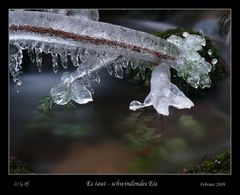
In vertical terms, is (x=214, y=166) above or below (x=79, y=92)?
below

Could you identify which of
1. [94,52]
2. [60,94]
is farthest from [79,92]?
[94,52]

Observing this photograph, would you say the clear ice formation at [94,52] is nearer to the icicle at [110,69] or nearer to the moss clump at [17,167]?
the icicle at [110,69]

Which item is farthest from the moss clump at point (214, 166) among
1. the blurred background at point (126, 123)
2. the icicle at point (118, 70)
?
the icicle at point (118, 70)

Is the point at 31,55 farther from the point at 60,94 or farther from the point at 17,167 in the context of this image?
the point at 17,167

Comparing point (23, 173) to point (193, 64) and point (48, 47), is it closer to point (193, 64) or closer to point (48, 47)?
point (48, 47)

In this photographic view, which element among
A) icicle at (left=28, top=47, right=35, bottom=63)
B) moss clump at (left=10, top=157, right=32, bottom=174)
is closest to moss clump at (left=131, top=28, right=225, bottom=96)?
icicle at (left=28, top=47, right=35, bottom=63)
